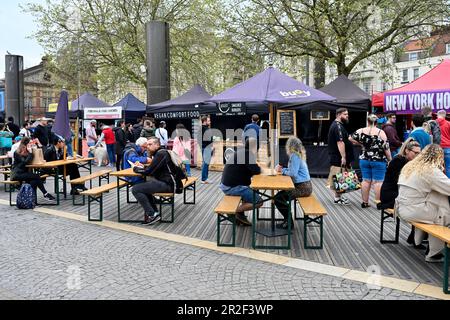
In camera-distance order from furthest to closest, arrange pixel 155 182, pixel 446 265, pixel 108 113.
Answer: pixel 108 113 → pixel 155 182 → pixel 446 265

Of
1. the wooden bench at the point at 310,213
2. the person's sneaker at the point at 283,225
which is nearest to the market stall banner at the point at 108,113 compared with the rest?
the person's sneaker at the point at 283,225

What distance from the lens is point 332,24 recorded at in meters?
17.2

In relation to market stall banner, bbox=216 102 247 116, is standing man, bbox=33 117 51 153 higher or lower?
lower

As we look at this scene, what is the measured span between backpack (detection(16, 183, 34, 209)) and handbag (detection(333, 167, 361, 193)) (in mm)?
5987

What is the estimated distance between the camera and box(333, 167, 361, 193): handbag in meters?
8.59

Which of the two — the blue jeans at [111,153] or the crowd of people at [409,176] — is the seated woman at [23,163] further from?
the blue jeans at [111,153]

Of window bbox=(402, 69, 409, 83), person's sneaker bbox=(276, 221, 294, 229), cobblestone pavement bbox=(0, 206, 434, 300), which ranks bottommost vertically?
cobblestone pavement bbox=(0, 206, 434, 300)

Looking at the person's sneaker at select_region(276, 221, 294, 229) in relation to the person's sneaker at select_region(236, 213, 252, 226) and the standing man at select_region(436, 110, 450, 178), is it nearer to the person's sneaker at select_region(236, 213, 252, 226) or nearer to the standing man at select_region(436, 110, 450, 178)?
the person's sneaker at select_region(236, 213, 252, 226)

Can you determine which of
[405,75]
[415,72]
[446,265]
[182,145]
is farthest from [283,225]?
[405,75]

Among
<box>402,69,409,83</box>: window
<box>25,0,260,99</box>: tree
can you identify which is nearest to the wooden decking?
<box>25,0,260,99</box>: tree

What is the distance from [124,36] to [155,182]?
59.5 ft

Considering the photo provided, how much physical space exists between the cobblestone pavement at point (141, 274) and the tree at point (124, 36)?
18.0m

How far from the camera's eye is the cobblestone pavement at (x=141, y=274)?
4336 mm

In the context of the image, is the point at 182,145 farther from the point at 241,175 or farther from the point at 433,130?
the point at 433,130
